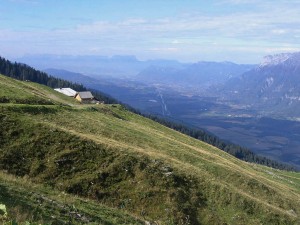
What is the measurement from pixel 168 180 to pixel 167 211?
4.83 meters

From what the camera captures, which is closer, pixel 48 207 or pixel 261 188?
pixel 48 207

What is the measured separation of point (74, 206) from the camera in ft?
74.2

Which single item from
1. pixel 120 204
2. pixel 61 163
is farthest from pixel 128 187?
pixel 61 163

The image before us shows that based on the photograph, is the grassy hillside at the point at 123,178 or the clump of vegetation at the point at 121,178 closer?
the clump of vegetation at the point at 121,178

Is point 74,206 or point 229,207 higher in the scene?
point 74,206

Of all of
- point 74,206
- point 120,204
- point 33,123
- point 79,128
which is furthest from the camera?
point 79,128

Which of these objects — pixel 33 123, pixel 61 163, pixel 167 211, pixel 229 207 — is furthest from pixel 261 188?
pixel 33 123

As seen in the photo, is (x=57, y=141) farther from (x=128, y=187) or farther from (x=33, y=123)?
(x=128, y=187)

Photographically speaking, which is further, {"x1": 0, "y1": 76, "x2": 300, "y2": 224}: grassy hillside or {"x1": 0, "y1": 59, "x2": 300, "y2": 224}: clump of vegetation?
{"x1": 0, "y1": 76, "x2": 300, "y2": 224}: grassy hillside

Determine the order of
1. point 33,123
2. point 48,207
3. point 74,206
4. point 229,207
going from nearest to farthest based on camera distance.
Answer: point 48,207 < point 74,206 < point 229,207 < point 33,123

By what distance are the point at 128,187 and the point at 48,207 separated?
1444 centimetres

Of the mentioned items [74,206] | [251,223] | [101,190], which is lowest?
[251,223]

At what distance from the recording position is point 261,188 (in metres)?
46.9

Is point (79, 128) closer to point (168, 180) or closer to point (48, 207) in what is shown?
point (168, 180)
